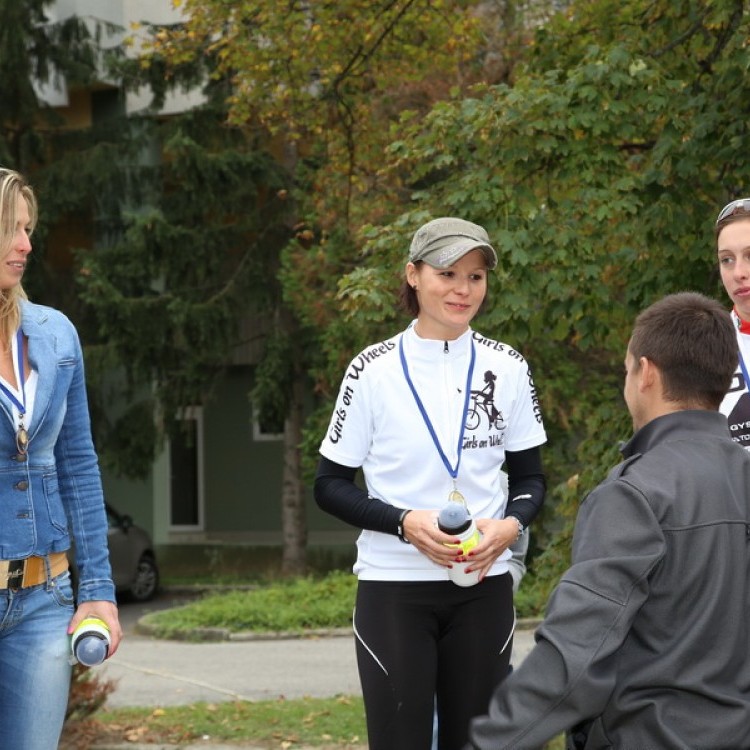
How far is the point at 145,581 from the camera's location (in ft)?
63.3

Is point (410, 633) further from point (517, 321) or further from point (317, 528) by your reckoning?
point (317, 528)

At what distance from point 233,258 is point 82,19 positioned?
456cm

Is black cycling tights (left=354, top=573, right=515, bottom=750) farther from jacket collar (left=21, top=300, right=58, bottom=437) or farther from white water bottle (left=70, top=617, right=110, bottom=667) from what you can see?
jacket collar (left=21, top=300, right=58, bottom=437)

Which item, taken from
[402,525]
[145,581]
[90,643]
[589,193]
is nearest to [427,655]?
[402,525]

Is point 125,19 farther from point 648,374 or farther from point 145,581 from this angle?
point 648,374

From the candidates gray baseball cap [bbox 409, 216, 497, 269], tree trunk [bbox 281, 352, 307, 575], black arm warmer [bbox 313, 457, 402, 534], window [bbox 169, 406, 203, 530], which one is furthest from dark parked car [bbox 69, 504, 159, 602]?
gray baseball cap [bbox 409, 216, 497, 269]

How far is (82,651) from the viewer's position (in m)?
3.35

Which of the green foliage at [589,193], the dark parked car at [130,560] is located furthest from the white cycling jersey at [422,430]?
the dark parked car at [130,560]

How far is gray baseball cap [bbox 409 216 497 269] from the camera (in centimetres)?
390

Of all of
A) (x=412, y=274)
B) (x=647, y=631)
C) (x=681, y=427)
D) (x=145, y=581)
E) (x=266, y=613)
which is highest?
(x=412, y=274)

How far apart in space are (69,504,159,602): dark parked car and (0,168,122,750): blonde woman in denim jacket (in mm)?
14706

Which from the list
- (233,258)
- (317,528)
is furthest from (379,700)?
(317,528)

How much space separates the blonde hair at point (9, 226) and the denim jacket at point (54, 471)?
51 mm

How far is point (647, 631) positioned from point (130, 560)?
16.7 m
